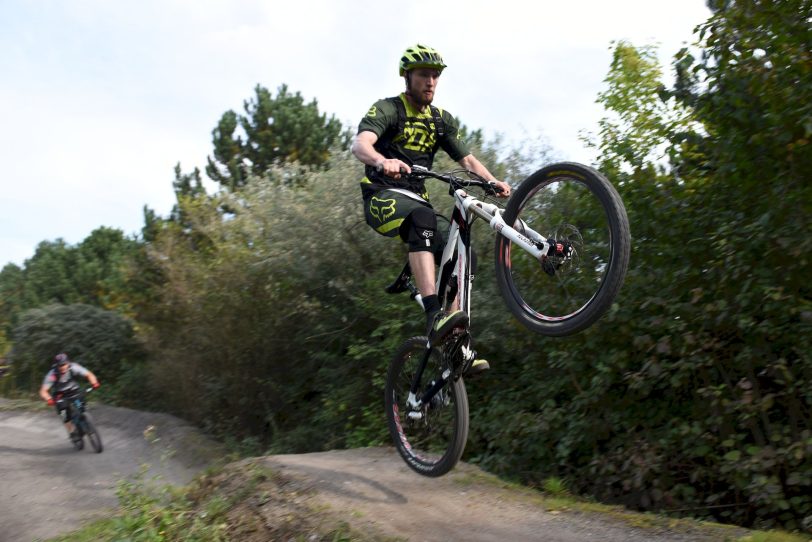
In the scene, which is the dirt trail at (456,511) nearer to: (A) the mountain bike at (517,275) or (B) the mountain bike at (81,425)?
(A) the mountain bike at (517,275)

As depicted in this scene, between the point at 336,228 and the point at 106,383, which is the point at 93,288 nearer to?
the point at 106,383

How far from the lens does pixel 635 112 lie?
8000mm

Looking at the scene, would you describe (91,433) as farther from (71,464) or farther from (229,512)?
(229,512)

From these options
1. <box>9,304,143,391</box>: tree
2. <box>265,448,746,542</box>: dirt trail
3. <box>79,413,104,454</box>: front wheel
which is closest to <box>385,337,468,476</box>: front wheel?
<box>265,448,746,542</box>: dirt trail

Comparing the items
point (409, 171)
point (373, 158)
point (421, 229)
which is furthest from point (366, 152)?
point (421, 229)

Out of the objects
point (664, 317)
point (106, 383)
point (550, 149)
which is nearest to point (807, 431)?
point (664, 317)

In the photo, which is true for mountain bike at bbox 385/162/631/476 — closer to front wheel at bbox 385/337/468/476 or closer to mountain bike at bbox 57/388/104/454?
front wheel at bbox 385/337/468/476

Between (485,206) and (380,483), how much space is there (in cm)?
227

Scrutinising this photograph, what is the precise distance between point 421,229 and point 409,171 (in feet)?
1.37

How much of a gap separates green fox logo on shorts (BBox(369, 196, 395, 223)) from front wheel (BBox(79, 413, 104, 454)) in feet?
34.7

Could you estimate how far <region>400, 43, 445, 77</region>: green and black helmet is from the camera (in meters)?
4.74

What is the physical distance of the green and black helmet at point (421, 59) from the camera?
4738mm

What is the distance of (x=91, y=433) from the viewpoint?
44.4 feet

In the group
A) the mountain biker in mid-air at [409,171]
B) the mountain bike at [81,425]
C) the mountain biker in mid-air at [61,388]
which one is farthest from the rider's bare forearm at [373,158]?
the mountain biker in mid-air at [61,388]
